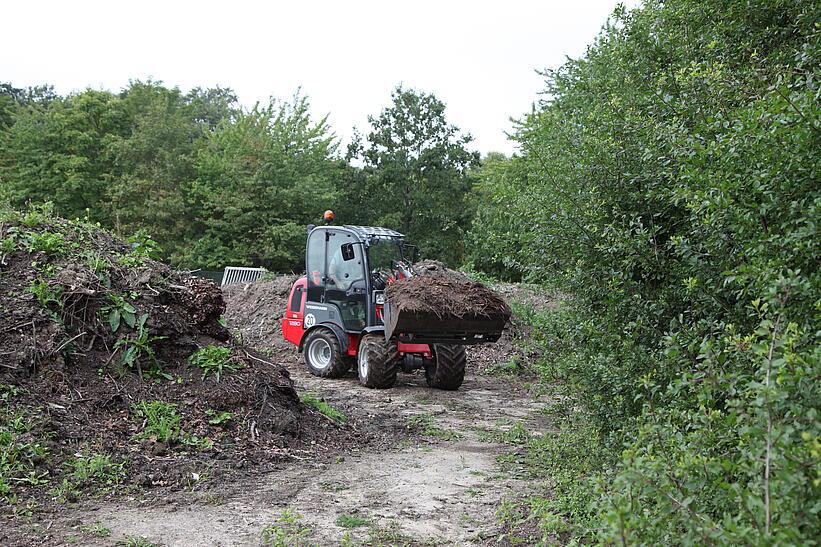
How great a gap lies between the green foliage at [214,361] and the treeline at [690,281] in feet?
10.8

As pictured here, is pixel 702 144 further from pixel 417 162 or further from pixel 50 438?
pixel 417 162

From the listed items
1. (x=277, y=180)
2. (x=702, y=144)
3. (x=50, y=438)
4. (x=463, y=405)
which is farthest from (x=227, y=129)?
(x=702, y=144)

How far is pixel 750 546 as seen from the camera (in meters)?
2.29

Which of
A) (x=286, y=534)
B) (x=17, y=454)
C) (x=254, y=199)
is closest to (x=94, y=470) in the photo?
(x=17, y=454)

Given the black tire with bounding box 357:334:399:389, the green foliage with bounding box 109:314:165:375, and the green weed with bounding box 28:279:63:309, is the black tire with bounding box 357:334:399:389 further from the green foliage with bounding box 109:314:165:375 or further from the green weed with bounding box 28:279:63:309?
the green weed with bounding box 28:279:63:309

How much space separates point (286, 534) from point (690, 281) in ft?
10.2

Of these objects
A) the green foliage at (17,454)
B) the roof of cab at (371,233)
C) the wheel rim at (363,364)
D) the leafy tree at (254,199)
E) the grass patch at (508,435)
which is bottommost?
the grass patch at (508,435)

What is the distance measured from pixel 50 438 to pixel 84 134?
30.9 meters

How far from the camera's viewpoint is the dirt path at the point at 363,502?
16.5 ft

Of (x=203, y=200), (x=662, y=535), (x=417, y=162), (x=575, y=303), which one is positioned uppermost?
(x=417, y=162)

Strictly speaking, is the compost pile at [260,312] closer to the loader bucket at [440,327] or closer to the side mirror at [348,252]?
the side mirror at [348,252]

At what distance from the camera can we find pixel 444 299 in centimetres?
1075


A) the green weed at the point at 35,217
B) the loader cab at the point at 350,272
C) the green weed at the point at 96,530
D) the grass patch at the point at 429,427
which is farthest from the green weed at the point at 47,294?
the loader cab at the point at 350,272

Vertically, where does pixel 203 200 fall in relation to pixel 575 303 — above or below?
above
